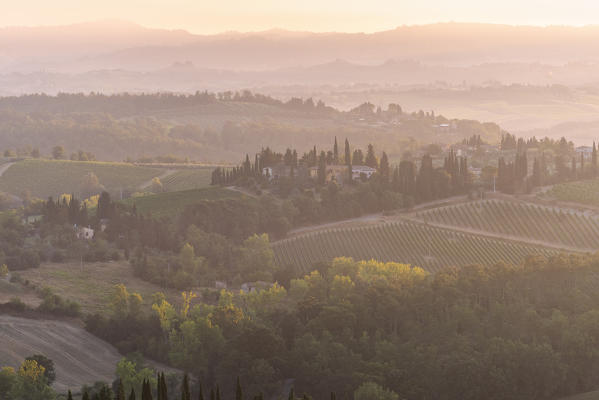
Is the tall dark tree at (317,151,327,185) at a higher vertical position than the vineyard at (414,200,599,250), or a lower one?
higher

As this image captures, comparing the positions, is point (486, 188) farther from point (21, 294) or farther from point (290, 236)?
point (21, 294)

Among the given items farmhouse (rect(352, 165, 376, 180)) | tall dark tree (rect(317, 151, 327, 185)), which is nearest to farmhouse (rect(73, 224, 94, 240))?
tall dark tree (rect(317, 151, 327, 185))

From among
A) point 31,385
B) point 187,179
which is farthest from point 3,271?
point 187,179

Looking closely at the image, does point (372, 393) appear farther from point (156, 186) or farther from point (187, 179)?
point (187, 179)

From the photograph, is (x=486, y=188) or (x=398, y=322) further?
(x=486, y=188)

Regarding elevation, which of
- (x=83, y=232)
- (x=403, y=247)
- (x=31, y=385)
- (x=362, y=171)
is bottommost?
(x=403, y=247)

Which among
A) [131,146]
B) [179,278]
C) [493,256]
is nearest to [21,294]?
[179,278]

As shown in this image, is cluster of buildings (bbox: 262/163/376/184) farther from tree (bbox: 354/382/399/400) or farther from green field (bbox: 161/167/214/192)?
tree (bbox: 354/382/399/400)
